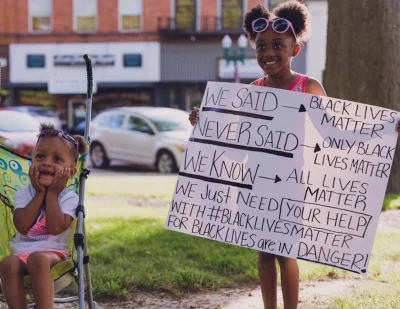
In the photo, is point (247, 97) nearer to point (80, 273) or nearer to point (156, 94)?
point (80, 273)

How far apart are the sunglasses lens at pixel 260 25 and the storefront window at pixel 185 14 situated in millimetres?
28119

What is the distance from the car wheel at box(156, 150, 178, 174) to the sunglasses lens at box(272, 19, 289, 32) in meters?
11.5

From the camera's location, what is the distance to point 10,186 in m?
4.09

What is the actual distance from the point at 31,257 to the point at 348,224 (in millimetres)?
1701

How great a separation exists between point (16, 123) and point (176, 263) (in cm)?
835

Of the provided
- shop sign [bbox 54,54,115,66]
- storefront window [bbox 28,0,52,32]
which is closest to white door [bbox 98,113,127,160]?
shop sign [bbox 54,54,115,66]

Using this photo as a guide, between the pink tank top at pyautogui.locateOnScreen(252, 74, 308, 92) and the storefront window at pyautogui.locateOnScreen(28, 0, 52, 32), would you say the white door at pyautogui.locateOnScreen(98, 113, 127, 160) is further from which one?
the storefront window at pyautogui.locateOnScreen(28, 0, 52, 32)

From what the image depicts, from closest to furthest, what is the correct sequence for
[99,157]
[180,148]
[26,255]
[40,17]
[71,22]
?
[26,255] < [180,148] < [99,157] < [71,22] < [40,17]

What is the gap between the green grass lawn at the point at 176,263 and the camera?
4734 millimetres

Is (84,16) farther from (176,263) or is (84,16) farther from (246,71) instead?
(176,263)

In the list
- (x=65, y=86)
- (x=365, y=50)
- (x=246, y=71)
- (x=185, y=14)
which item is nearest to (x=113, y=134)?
(x=365, y=50)

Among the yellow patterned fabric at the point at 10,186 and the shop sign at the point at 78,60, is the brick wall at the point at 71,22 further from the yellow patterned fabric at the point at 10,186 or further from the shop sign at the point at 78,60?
the yellow patterned fabric at the point at 10,186

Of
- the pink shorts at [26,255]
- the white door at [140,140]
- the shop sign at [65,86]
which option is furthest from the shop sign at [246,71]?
the pink shorts at [26,255]

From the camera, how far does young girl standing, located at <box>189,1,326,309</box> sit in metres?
3.67
